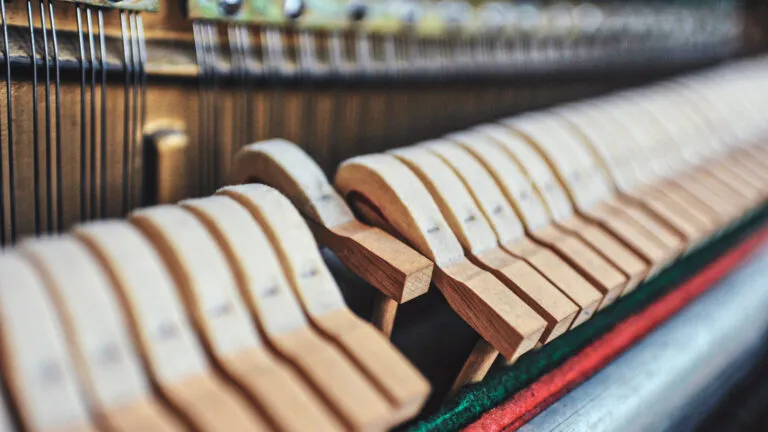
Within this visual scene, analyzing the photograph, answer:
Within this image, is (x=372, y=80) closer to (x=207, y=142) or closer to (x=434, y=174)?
(x=207, y=142)

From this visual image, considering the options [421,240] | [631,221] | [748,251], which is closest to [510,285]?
[421,240]

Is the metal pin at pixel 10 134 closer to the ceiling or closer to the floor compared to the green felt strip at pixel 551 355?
Result: closer to the ceiling

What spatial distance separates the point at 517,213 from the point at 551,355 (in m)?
0.35

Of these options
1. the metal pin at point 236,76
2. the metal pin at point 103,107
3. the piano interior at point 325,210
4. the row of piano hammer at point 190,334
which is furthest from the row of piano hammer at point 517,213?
the metal pin at point 236,76

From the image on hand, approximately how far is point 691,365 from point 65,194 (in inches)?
58.6

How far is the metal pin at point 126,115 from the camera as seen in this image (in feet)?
4.32

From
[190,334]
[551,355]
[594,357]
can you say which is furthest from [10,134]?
[594,357]

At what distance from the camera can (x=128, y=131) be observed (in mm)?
1396

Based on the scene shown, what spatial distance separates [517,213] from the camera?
1.28 meters

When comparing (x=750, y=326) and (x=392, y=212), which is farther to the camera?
(x=750, y=326)

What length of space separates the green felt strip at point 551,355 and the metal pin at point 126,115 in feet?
2.78

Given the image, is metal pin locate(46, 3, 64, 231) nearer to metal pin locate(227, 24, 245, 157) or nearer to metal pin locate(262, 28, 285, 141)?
metal pin locate(227, 24, 245, 157)

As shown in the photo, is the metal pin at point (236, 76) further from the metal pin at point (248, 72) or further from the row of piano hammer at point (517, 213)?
the row of piano hammer at point (517, 213)

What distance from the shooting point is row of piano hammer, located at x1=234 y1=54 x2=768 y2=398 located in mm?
1052
